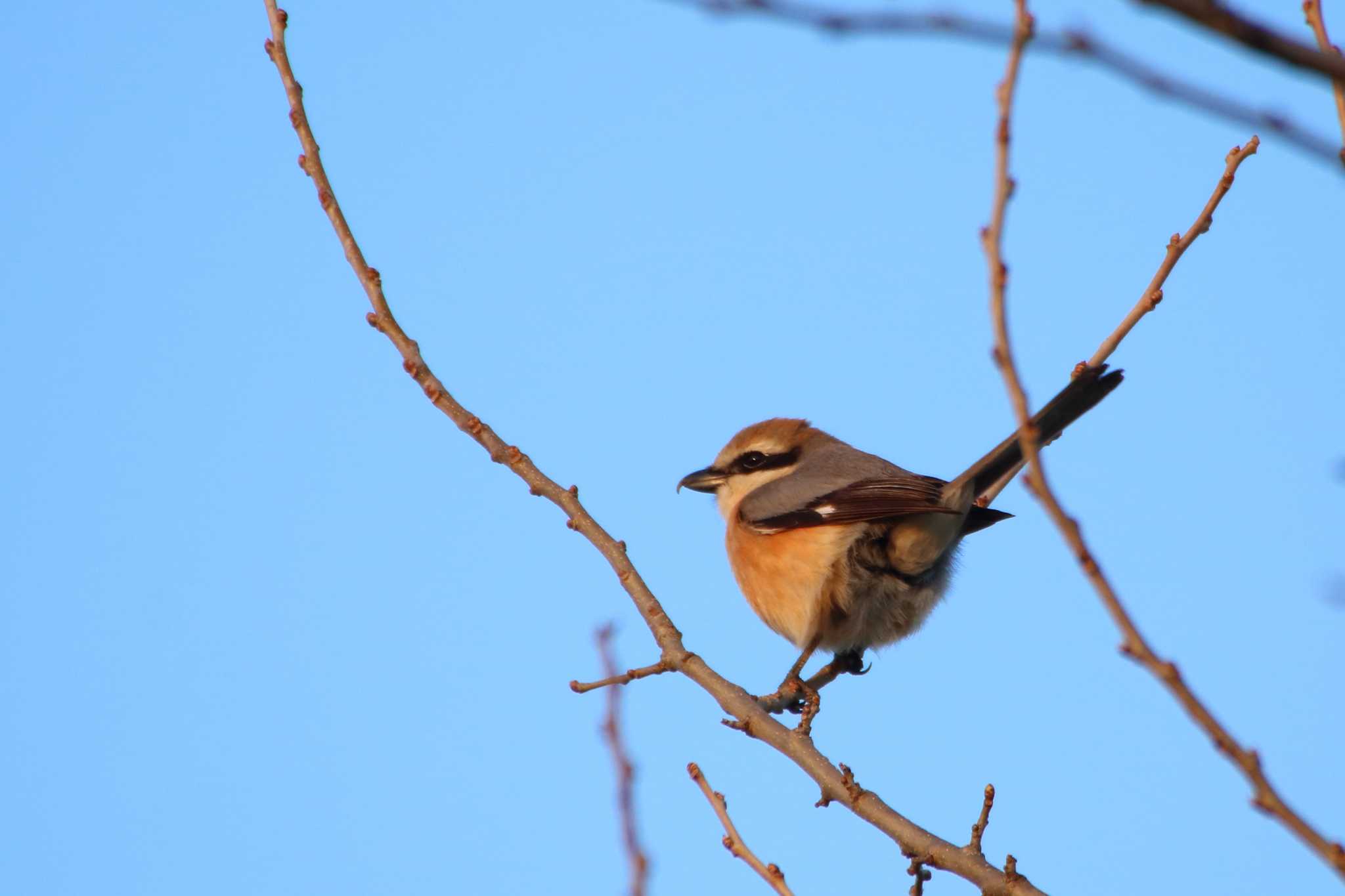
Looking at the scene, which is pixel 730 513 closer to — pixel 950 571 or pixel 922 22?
pixel 950 571

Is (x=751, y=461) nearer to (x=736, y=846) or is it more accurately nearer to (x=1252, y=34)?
(x=736, y=846)

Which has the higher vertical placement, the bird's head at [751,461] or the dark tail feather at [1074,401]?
the bird's head at [751,461]

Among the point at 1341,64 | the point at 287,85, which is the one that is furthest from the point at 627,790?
the point at 287,85

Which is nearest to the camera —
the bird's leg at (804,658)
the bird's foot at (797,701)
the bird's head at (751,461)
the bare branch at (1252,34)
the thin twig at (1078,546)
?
the bare branch at (1252,34)

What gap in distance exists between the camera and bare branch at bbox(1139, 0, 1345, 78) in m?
1.11

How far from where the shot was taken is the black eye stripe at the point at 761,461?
6062 mm

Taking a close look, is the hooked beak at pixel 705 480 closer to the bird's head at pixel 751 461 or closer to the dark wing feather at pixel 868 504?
the bird's head at pixel 751 461

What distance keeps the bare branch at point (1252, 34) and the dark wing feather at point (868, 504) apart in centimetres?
374

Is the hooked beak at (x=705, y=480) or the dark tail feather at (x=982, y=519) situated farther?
the hooked beak at (x=705, y=480)

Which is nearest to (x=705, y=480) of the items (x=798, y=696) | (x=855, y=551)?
(x=855, y=551)

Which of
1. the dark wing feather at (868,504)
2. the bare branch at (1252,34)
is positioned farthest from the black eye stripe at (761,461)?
the bare branch at (1252,34)

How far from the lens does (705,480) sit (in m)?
6.15

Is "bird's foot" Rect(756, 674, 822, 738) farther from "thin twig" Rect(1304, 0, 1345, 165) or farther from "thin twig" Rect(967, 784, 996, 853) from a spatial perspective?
"thin twig" Rect(1304, 0, 1345, 165)

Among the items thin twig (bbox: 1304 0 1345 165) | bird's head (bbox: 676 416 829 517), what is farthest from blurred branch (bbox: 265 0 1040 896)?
bird's head (bbox: 676 416 829 517)
